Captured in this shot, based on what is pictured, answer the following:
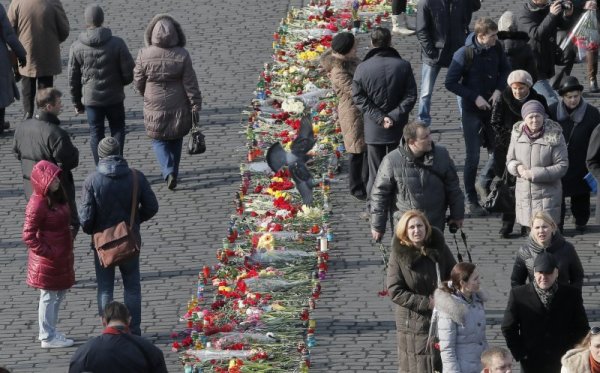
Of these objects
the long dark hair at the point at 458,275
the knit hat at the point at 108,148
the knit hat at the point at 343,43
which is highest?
the knit hat at the point at 343,43

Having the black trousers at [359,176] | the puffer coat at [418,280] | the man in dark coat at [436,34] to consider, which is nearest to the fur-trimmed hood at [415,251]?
the puffer coat at [418,280]

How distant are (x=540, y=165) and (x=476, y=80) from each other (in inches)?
74.1

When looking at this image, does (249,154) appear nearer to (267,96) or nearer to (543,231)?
(267,96)

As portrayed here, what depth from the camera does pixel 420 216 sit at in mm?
A: 11836

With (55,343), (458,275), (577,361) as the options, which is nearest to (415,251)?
(458,275)

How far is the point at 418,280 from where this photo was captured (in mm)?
11875

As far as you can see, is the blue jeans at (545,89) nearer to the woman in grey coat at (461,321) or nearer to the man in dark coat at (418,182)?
the man in dark coat at (418,182)

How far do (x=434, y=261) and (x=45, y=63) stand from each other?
8078 millimetres

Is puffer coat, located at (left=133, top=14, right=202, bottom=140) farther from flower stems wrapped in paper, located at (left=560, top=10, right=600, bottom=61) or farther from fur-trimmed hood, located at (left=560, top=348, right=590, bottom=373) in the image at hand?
fur-trimmed hood, located at (left=560, top=348, right=590, bottom=373)

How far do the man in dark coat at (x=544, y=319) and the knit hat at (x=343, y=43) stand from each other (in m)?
4.91

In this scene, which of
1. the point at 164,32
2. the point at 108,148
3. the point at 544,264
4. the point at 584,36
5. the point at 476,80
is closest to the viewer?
the point at 544,264

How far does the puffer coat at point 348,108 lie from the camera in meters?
16.0

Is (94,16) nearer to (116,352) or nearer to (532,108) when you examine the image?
(532,108)

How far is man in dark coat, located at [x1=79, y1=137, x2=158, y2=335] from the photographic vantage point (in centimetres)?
1311
